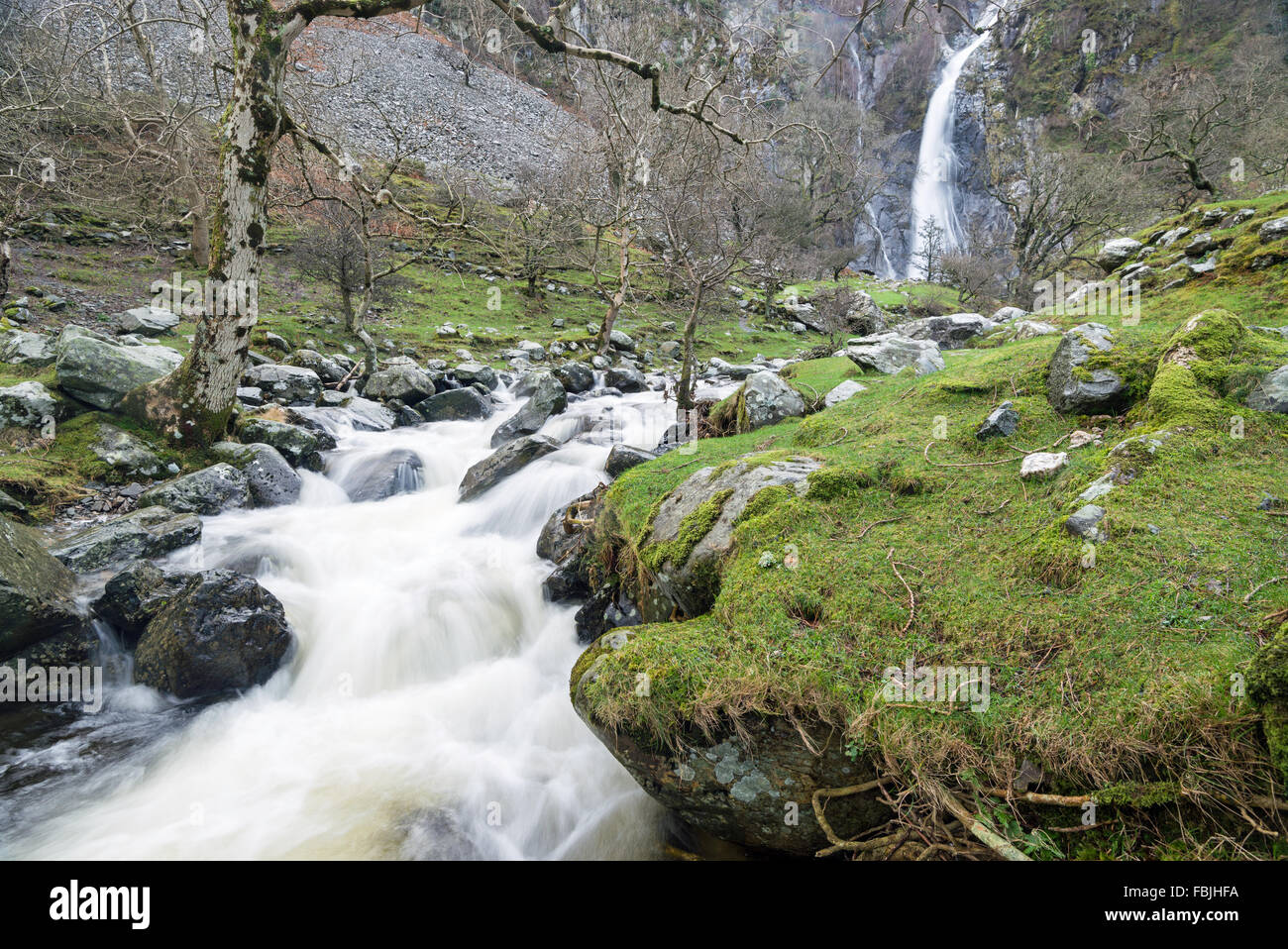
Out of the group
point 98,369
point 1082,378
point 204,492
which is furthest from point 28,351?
point 1082,378

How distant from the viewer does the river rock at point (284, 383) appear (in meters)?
13.0

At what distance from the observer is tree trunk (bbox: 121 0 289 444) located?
305 inches

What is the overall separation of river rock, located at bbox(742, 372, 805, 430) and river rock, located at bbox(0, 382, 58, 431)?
10.5 metres

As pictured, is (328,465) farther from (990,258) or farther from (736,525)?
(990,258)

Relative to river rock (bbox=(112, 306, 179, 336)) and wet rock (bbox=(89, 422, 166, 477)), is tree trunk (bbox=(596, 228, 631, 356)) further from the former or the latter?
wet rock (bbox=(89, 422, 166, 477))

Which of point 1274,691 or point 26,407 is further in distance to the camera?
point 26,407

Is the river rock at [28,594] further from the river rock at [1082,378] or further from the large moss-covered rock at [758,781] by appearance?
the river rock at [1082,378]

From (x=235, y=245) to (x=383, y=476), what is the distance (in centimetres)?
431

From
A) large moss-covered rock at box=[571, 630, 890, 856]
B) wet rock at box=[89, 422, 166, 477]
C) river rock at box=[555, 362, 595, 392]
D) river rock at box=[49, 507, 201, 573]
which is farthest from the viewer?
river rock at box=[555, 362, 595, 392]

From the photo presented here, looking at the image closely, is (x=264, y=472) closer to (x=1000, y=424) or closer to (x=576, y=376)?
(x=576, y=376)

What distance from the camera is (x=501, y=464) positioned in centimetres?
1062

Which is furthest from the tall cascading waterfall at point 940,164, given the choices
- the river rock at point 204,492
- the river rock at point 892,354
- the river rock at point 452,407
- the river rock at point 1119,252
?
the river rock at point 204,492

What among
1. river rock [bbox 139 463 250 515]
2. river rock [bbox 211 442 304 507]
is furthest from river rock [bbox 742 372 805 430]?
river rock [bbox 139 463 250 515]

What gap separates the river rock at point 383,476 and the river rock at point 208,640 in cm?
423
